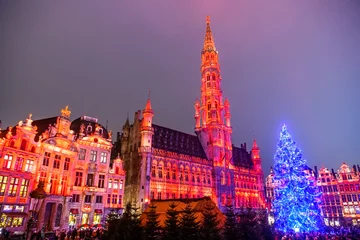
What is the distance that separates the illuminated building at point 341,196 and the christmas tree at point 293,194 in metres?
41.2

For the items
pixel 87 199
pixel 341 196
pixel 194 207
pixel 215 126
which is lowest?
pixel 194 207

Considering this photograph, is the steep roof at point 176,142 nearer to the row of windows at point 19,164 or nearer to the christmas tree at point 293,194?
the row of windows at point 19,164

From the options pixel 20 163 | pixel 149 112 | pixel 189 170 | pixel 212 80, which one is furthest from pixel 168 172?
pixel 212 80

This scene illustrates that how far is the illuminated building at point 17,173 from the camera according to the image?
33.4 meters

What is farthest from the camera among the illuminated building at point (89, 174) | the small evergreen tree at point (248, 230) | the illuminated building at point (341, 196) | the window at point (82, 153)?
the illuminated building at point (341, 196)

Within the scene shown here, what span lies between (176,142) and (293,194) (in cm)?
3736

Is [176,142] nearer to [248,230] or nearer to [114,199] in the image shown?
[114,199]

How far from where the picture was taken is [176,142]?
67.6m

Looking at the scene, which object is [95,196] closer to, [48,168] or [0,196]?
[48,168]

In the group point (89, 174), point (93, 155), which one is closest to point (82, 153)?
point (93, 155)

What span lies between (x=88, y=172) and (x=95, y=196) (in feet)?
14.4

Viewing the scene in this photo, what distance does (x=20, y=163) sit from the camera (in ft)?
118

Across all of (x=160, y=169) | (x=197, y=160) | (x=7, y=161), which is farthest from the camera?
(x=197, y=160)

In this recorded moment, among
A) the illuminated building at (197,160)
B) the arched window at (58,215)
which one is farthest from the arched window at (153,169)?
the arched window at (58,215)
